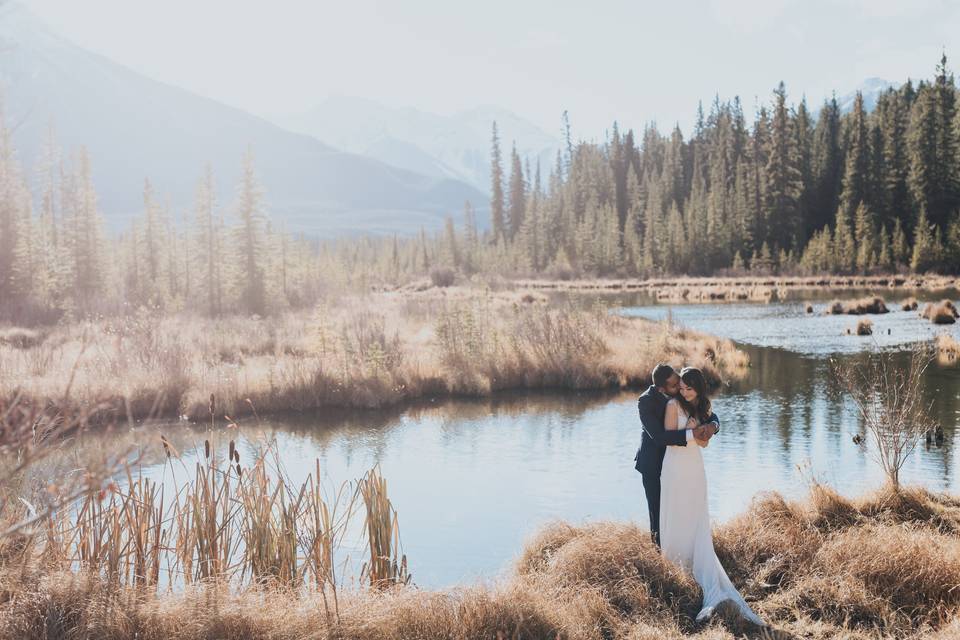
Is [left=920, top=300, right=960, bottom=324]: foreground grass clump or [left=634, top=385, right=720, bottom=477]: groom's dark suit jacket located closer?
[left=634, top=385, right=720, bottom=477]: groom's dark suit jacket

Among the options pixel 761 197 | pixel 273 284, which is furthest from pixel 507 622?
pixel 761 197

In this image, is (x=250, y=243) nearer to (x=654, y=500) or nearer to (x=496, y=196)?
(x=654, y=500)

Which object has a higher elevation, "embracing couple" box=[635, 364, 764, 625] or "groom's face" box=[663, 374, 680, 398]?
"groom's face" box=[663, 374, 680, 398]

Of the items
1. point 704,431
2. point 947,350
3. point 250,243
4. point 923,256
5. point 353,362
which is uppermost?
point 250,243

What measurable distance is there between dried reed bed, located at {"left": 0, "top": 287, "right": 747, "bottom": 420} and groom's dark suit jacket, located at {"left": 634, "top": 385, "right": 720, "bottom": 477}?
12.1 metres

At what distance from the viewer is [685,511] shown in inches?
285

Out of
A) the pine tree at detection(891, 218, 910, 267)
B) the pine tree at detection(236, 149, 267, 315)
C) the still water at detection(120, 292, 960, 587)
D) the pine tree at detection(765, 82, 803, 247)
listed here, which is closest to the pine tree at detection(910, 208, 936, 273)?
the pine tree at detection(891, 218, 910, 267)

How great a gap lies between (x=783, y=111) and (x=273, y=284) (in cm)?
5280

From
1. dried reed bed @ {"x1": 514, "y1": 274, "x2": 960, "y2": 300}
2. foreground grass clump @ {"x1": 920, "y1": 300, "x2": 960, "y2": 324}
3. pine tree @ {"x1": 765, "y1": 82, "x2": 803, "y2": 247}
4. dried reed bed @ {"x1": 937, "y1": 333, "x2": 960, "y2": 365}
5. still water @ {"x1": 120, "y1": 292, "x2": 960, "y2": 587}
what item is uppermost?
pine tree @ {"x1": 765, "y1": 82, "x2": 803, "y2": 247}

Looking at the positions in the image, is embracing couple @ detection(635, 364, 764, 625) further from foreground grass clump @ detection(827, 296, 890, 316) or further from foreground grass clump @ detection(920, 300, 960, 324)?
foreground grass clump @ detection(827, 296, 890, 316)

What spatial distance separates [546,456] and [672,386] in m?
8.34

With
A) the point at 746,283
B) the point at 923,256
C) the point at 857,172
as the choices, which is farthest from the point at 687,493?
the point at 857,172

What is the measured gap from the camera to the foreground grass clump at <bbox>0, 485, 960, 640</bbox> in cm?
580

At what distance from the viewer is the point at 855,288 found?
5662 centimetres
